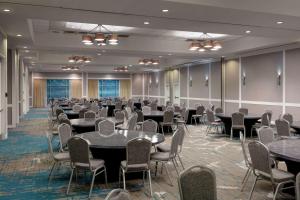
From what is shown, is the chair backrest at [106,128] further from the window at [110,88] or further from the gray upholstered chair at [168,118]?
the window at [110,88]

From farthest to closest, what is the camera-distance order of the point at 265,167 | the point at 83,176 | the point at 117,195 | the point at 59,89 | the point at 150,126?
1. the point at 59,89
2. the point at 150,126
3. the point at 83,176
4. the point at 265,167
5. the point at 117,195

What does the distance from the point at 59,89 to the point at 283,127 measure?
26.4 metres

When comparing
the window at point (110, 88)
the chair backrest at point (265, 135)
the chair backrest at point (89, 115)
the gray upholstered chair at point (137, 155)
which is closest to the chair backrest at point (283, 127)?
the chair backrest at point (265, 135)

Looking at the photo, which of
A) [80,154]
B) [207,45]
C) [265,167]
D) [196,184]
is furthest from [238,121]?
[196,184]

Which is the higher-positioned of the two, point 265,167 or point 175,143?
point 175,143

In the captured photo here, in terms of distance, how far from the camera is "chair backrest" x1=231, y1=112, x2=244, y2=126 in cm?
1019

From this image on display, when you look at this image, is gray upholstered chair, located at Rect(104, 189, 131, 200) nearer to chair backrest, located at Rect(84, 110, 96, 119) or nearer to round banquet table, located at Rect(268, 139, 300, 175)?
round banquet table, located at Rect(268, 139, 300, 175)

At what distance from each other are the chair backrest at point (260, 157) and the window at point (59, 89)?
92.8 ft

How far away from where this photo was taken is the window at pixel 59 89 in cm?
3097

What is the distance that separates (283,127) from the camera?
7816 millimetres

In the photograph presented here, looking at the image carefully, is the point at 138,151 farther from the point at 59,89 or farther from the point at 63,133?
the point at 59,89

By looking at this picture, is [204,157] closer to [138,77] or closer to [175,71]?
[175,71]

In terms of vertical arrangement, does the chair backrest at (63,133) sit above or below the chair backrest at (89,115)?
below

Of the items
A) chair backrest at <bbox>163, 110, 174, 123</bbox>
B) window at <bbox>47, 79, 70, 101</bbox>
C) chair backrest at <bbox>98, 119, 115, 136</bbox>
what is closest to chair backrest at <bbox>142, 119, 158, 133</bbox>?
chair backrest at <bbox>98, 119, 115, 136</bbox>
